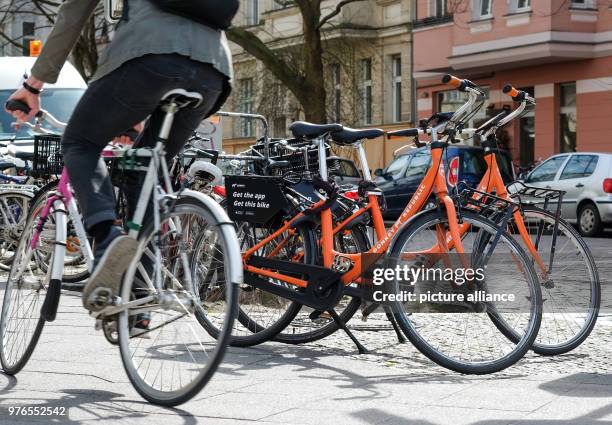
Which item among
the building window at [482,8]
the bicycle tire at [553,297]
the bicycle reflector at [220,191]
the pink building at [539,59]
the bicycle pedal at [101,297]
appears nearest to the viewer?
the bicycle pedal at [101,297]

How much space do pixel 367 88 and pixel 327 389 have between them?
3593 centimetres

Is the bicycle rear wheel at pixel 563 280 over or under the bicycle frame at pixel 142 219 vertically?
under

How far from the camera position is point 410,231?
5.69 metres

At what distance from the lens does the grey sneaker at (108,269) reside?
14.9ft

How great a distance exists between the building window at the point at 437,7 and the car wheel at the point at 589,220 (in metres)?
15.0

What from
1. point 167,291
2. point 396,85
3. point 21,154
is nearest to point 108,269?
point 167,291

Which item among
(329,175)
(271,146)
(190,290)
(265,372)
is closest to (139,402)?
(190,290)

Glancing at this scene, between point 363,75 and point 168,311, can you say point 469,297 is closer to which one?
point 168,311

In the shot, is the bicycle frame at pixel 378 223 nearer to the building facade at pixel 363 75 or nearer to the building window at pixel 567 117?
the building window at pixel 567 117

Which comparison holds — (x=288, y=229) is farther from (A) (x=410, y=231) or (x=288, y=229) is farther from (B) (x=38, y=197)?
(B) (x=38, y=197)

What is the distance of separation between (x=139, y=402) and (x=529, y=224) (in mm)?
2402

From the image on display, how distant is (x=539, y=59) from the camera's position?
103ft

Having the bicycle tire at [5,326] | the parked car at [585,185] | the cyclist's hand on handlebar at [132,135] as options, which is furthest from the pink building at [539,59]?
the bicycle tire at [5,326]

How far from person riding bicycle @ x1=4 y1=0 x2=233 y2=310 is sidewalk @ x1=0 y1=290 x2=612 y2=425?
1.64 feet
